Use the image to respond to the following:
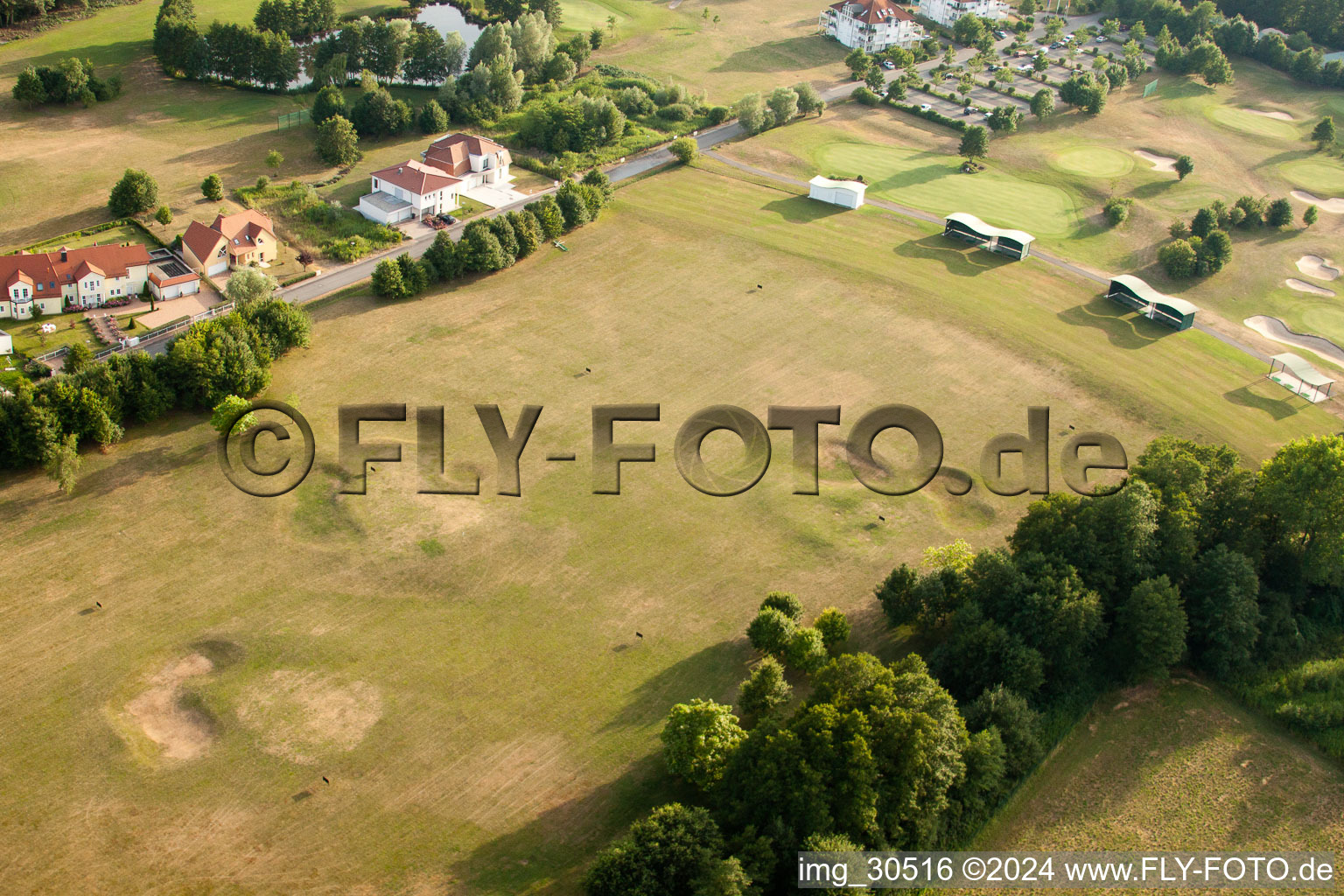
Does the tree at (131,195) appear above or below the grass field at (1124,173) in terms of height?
above

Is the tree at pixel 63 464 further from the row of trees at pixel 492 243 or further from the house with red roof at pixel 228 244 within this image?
the row of trees at pixel 492 243

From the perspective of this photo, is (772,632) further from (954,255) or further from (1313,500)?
(954,255)

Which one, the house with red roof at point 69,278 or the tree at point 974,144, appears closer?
the house with red roof at point 69,278

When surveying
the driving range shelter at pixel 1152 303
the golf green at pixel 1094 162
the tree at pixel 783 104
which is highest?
the tree at pixel 783 104

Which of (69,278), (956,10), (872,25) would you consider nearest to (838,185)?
(872,25)

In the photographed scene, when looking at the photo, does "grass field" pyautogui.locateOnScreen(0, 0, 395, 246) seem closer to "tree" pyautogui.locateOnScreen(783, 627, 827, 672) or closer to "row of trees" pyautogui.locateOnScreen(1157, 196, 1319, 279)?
"tree" pyautogui.locateOnScreen(783, 627, 827, 672)

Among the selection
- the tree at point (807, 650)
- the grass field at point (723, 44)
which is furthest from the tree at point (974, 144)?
the tree at point (807, 650)
